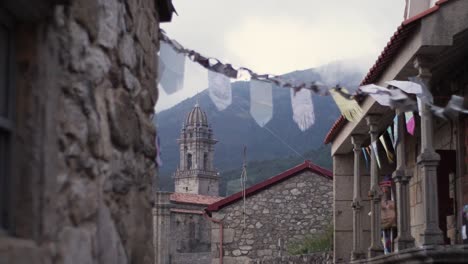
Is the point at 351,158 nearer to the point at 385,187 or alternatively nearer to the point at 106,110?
the point at 385,187

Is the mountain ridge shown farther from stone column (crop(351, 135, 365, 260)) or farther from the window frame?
the window frame

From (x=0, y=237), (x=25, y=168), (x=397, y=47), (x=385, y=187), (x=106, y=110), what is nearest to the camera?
(x=0, y=237)

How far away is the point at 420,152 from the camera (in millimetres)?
12617

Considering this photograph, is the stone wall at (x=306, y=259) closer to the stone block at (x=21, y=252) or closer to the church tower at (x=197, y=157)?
the stone block at (x=21, y=252)

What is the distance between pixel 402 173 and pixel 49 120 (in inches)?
317

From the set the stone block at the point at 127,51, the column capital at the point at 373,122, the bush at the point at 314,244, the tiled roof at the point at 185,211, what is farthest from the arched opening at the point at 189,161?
the stone block at the point at 127,51

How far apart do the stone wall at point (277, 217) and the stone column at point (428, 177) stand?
16.6 metres

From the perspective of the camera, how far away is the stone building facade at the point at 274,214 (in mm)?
25891

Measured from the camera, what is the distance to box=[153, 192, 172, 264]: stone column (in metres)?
68.3

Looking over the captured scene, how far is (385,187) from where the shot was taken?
15.9 metres

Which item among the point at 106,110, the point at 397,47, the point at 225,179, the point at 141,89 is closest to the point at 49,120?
the point at 106,110

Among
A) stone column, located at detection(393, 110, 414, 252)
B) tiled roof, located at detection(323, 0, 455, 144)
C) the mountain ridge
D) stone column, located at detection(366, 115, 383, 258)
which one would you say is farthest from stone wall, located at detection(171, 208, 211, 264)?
the mountain ridge

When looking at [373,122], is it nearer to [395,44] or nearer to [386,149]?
[386,149]

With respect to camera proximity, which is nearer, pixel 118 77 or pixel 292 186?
pixel 118 77
